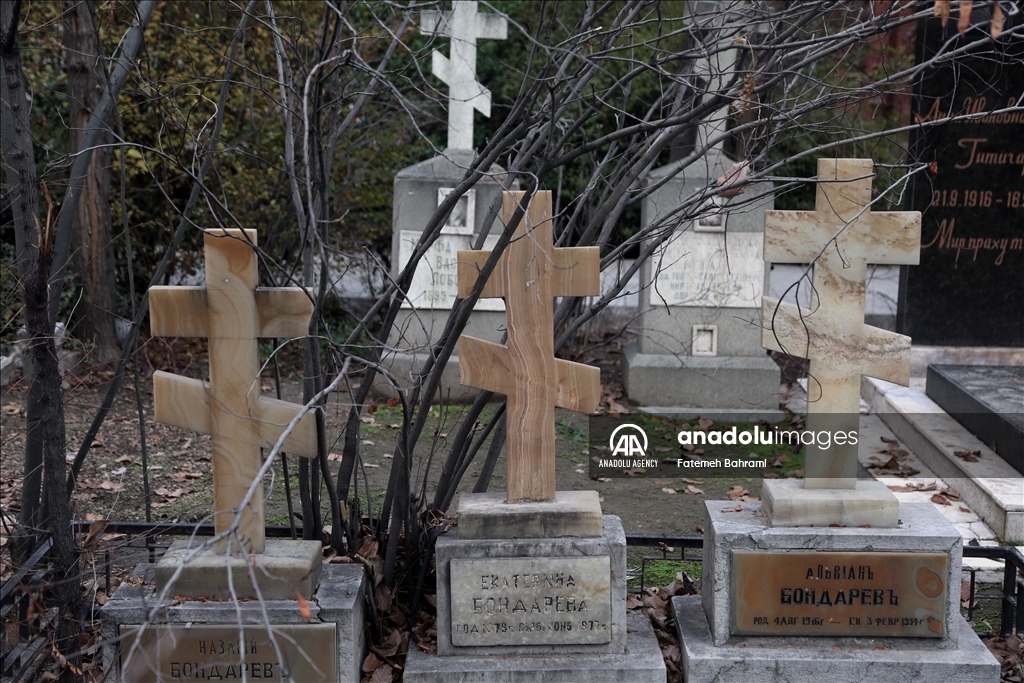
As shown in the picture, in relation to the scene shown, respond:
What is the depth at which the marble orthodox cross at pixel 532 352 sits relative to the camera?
3.76 meters

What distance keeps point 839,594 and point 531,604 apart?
1196 millimetres

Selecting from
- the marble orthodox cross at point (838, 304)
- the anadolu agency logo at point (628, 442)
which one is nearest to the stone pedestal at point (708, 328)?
the anadolu agency logo at point (628, 442)

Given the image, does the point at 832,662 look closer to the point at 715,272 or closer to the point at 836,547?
the point at 836,547

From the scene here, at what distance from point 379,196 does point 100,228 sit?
10.8ft

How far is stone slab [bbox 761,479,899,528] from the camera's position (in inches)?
155

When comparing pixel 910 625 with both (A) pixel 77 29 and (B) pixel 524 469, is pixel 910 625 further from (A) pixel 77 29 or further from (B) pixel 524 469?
(A) pixel 77 29

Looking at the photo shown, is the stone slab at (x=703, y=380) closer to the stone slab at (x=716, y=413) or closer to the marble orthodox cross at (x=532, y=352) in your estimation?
the stone slab at (x=716, y=413)

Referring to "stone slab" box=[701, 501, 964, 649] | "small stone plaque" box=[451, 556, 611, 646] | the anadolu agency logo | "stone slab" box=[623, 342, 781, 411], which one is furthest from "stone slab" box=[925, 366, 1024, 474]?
"small stone plaque" box=[451, 556, 611, 646]

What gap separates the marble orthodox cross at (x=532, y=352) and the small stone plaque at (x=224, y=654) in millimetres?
907

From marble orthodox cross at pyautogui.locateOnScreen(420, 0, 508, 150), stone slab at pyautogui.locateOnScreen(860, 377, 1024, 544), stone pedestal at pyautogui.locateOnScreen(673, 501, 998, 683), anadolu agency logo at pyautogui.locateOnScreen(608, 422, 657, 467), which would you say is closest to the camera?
stone pedestal at pyautogui.locateOnScreen(673, 501, 998, 683)

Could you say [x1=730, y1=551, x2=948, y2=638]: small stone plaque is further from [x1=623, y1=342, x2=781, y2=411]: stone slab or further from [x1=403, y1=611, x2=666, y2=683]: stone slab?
[x1=623, y1=342, x2=781, y2=411]: stone slab

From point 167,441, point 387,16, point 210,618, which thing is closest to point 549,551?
point 210,618

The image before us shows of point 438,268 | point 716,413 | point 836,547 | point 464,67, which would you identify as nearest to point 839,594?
point 836,547

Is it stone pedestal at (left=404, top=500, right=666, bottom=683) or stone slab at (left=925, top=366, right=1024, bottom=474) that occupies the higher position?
stone slab at (left=925, top=366, right=1024, bottom=474)
